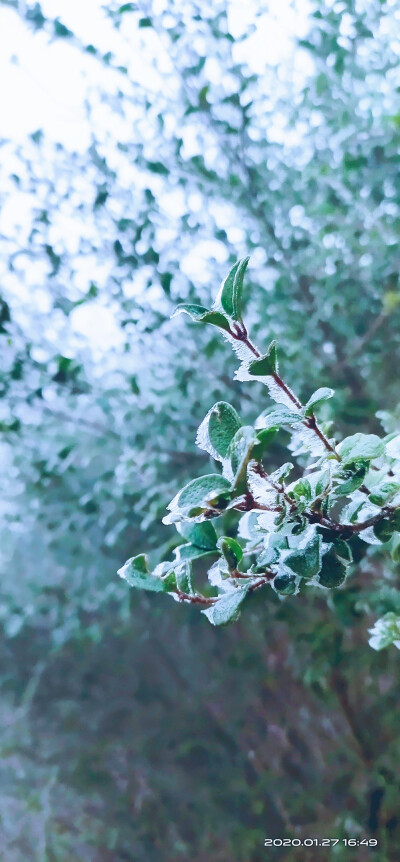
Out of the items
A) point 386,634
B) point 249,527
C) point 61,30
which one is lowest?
point 386,634

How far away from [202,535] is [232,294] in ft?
0.39

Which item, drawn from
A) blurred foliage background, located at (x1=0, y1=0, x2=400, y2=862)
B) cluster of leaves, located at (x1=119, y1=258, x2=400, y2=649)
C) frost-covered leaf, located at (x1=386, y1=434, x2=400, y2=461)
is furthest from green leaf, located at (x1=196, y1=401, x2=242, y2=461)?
blurred foliage background, located at (x1=0, y1=0, x2=400, y2=862)

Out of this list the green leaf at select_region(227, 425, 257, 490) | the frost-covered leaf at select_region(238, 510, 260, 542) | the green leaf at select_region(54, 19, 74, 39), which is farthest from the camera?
the green leaf at select_region(54, 19, 74, 39)

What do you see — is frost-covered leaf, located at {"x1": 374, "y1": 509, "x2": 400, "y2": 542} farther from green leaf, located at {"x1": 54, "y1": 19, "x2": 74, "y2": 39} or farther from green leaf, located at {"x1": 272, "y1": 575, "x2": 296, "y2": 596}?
green leaf, located at {"x1": 54, "y1": 19, "x2": 74, "y2": 39}

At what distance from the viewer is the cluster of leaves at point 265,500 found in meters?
0.31

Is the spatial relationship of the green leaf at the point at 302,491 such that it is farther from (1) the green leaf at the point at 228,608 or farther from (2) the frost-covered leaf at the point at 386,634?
(2) the frost-covered leaf at the point at 386,634

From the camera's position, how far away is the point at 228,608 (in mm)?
340

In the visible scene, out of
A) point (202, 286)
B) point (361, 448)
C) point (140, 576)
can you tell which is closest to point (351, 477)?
point (361, 448)

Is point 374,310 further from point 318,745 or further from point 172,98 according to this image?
point 318,745

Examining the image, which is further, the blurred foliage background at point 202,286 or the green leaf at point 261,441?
the blurred foliage background at point 202,286

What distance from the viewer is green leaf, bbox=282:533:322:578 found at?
321 mm

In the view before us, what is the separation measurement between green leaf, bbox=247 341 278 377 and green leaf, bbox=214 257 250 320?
0.02 m

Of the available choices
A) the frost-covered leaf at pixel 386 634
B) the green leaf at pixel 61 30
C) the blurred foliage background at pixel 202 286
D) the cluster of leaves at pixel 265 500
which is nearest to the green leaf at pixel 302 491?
the cluster of leaves at pixel 265 500

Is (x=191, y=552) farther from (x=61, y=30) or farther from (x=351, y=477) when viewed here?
(x=61, y=30)
